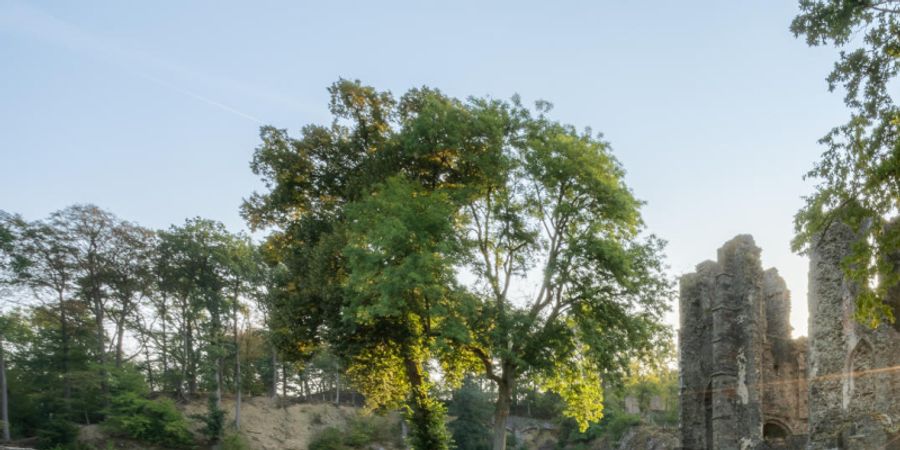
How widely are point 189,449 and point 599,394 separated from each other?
25355 mm

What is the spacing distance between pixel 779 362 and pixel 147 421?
30275 millimetres

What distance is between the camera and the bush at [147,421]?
35.5m

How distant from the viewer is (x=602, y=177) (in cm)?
2055

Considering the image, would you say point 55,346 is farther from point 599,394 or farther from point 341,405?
point 599,394

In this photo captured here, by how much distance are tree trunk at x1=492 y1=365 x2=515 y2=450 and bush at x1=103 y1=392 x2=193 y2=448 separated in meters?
22.7

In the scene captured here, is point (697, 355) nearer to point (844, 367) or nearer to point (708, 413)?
point (708, 413)

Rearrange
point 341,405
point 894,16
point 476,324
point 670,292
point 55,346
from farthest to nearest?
1. point 341,405
2. point 55,346
3. point 670,292
4. point 476,324
5. point 894,16

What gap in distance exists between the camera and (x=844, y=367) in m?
15.7

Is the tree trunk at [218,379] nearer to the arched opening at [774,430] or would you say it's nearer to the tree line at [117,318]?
the tree line at [117,318]

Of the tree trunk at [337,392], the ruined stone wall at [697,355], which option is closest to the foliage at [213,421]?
the tree trunk at [337,392]

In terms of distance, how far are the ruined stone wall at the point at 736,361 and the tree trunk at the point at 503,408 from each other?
21.5 feet

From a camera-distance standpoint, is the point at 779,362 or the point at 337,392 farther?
the point at 337,392

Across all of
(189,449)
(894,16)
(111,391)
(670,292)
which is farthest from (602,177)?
(111,391)

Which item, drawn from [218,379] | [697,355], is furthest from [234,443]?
[697,355]
